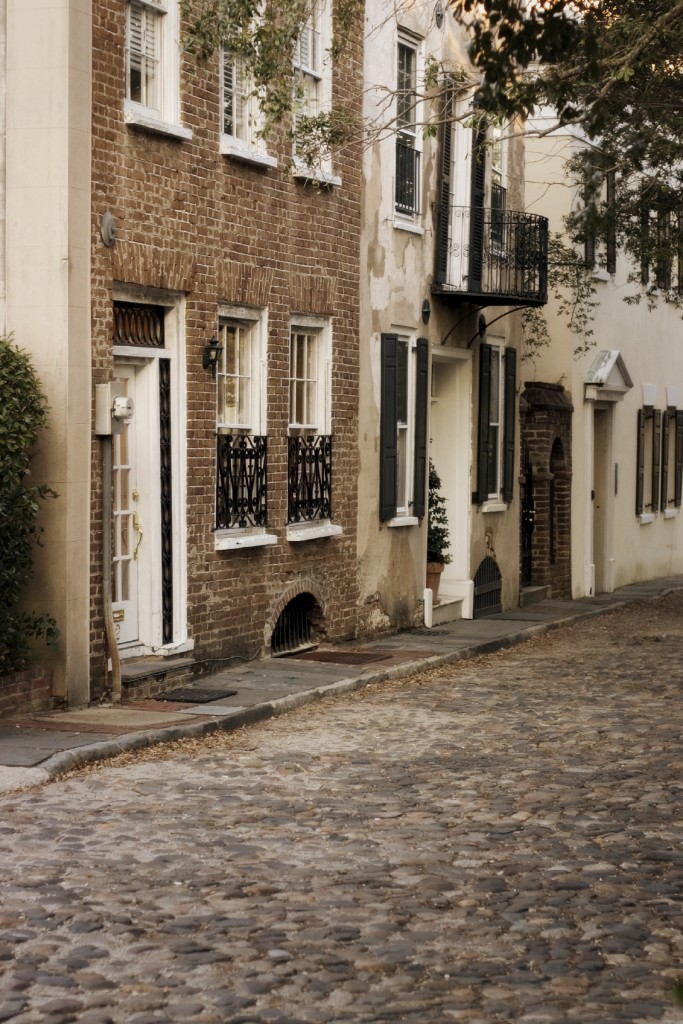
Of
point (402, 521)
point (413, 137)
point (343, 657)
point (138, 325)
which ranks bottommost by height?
point (343, 657)

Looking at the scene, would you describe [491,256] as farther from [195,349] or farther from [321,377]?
[195,349]

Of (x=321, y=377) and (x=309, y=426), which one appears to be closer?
(x=309, y=426)

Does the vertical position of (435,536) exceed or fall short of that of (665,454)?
it falls short

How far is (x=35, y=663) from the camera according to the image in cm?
1159

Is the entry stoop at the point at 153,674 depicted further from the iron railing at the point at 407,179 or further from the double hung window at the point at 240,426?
the iron railing at the point at 407,179

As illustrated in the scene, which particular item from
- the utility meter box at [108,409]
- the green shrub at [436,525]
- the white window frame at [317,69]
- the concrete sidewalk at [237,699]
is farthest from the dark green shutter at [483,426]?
the utility meter box at [108,409]

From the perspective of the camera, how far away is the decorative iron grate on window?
1280cm

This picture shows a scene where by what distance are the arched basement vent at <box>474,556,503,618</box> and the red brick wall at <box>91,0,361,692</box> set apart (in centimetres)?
403

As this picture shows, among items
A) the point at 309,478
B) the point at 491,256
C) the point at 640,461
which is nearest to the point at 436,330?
the point at 491,256

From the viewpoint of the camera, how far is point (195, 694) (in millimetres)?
12828

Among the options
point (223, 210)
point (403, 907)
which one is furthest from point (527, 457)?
point (403, 907)

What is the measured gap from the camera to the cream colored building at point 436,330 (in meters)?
17.4

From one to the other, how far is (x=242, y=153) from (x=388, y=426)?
437cm

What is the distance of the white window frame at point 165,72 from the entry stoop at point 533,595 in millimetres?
10844
